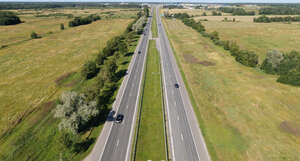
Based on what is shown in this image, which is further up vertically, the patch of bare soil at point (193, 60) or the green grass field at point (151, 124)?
the patch of bare soil at point (193, 60)

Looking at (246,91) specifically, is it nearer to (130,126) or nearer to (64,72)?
(130,126)

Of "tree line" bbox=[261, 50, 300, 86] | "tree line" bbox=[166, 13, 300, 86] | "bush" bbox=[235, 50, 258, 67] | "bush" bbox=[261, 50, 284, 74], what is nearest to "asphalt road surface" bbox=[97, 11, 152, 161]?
"bush" bbox=[235, 50, 258, 67]

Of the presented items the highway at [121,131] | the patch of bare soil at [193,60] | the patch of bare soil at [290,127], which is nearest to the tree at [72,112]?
the highway at [121,131]

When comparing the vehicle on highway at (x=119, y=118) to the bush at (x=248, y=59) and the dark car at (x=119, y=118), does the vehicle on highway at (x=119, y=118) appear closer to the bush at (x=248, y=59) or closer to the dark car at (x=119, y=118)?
the dark car at (x=119, y=118)

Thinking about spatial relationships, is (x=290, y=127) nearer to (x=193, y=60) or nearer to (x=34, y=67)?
(x=193, y=60)

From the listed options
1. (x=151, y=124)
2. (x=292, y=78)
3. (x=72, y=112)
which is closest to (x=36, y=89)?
(x=72, y=112)

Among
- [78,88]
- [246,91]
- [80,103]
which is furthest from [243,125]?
[78,88]

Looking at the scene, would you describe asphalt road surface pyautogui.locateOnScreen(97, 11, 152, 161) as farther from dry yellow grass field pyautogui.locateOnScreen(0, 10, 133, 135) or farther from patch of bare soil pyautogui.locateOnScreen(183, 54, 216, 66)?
patch of bare soil pyautogui.locateOnScreen(183, 54, 216, 66)
